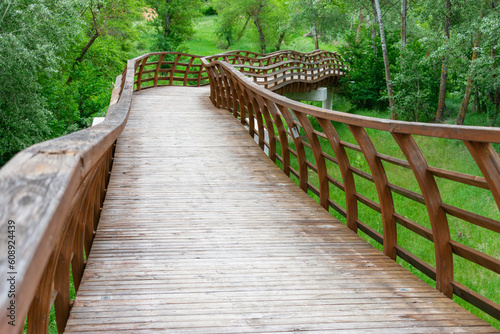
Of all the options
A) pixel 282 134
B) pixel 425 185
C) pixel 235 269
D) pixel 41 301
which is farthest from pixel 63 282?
pixel 282 134

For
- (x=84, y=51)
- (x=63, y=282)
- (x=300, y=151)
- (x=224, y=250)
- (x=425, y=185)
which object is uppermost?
(x=84, y=51)

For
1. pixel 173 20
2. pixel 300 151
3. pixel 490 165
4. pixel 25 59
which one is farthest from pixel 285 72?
pixel 173 20

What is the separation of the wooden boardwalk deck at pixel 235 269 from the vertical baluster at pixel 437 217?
0.50 feet

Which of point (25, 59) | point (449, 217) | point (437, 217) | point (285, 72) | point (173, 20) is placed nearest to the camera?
point (437, 217)

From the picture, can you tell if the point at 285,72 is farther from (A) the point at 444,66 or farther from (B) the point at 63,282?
(B) the point at 63,282

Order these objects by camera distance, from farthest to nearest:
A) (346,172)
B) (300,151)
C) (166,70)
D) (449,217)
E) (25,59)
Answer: (166,70) → (25,59) → (449,217) → (300,151) → (346,172)

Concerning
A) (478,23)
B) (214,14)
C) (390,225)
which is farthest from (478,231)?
(214,14)

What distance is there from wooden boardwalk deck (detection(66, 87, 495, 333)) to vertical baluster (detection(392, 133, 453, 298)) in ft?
0.50

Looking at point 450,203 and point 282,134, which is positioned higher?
point 282,134

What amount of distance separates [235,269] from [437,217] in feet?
4.76

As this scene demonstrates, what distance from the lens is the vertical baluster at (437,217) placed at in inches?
126

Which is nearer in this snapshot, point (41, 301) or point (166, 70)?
point (41, 301)

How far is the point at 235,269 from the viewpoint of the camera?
3.44 m

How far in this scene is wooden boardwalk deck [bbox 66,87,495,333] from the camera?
2.69 meters
